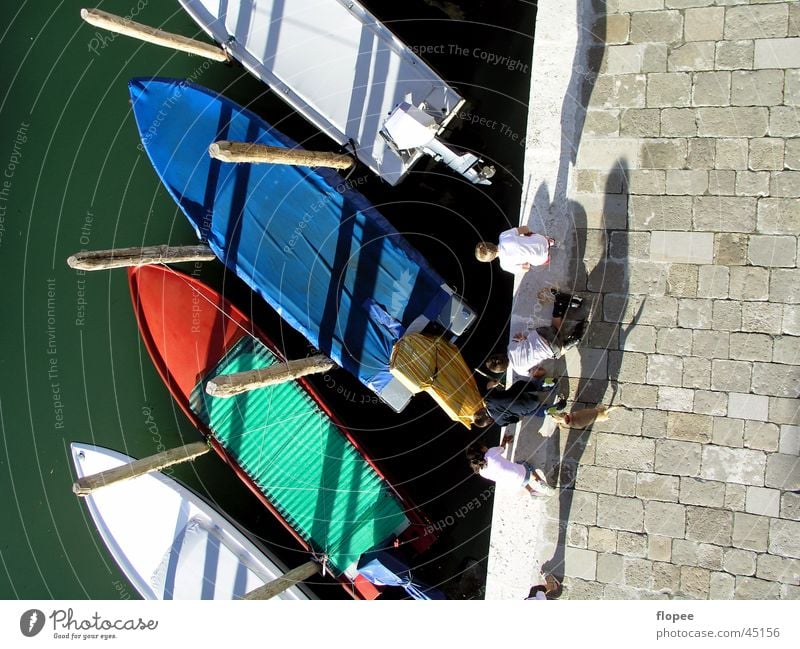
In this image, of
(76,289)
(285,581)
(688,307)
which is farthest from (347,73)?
(285,581)

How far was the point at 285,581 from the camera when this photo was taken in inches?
239

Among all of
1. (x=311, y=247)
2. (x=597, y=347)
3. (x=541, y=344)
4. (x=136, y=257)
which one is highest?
(x=311, y=247)

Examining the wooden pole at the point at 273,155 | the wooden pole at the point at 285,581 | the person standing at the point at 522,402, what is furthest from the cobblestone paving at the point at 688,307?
the wooden pole at the point at 285,581

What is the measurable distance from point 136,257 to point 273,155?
1.80 metres

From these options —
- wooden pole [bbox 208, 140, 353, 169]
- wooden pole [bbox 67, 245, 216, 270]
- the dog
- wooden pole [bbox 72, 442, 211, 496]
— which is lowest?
wooden pole [bbox 72, 442, 211, 496]

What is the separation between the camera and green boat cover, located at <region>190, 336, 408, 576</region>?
608 cm

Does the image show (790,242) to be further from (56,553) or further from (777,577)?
(56,553)

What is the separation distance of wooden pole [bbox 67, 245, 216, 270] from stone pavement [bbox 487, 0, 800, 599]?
132 inches

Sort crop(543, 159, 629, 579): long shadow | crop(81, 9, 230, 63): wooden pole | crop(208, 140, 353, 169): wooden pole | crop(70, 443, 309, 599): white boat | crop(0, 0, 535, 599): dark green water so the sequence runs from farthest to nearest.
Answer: crop(0, 0, 535, 599): dark green water, crop(70, 443, 309, 599): white boat, crop(81, 9, 230, 63): wooden pole, crop(543, 159, 629, 579): long shadow, crop(208, 140, 353, 169): wooden pole

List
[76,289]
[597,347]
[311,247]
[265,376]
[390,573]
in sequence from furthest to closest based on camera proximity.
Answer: [76,289] < [311,247] < [390,573] < [265,376] < [597,347]

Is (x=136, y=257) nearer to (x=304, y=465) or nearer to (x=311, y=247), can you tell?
(x=311, y=247)

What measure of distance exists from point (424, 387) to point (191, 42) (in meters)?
4.38

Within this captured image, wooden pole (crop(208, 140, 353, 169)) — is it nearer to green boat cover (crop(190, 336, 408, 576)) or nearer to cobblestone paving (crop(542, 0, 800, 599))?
green boat cover (crop(190, 336, 408, 576))

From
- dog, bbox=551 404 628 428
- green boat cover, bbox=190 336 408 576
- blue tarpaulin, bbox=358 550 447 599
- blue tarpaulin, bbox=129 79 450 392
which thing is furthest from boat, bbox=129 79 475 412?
blue tarpaulin, bbox=358 550 447 599
